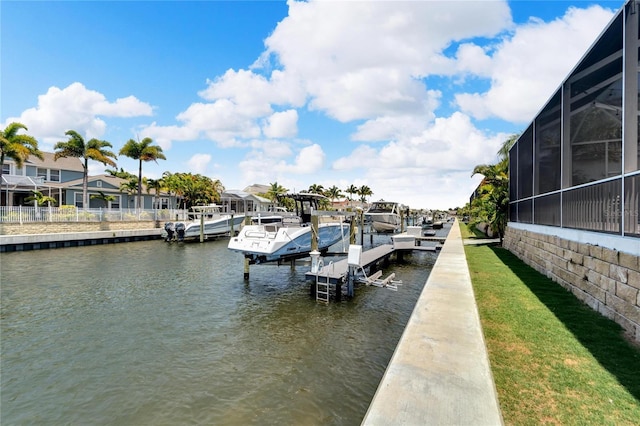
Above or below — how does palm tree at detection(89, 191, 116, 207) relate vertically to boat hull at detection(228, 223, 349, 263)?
above

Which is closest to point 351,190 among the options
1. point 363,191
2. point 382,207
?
point 363,191

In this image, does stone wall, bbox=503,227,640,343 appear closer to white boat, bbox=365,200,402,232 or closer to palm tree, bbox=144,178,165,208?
white boat, bbox=365,200,402,232

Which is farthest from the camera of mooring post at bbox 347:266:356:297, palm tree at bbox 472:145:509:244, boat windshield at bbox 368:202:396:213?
boat windshield at bbox 368:202:396:213

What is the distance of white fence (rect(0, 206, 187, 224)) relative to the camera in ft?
74.5

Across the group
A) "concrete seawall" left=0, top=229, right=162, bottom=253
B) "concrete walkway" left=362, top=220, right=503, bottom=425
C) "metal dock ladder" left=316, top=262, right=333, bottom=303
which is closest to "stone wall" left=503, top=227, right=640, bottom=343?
"concrete walkway" left=362, top=220, right=503, bottom=425

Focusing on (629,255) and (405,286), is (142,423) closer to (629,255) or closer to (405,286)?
(629,255)

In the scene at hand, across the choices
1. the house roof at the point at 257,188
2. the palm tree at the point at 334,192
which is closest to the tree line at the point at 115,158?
the house roof at the point at 257,188

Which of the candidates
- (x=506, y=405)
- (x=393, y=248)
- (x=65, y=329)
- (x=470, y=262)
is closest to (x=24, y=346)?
(x=65, y=329)

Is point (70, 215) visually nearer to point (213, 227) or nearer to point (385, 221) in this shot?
point (213, 227)

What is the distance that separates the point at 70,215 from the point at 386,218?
2918cm

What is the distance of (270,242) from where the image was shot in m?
13.1

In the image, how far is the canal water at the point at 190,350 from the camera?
16.8 feet

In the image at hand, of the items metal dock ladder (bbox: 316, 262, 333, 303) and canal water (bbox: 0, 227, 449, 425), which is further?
metal dock ladder (bbox: 316, 262, 333, 303)

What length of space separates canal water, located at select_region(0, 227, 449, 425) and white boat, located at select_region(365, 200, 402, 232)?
23.4 metres
